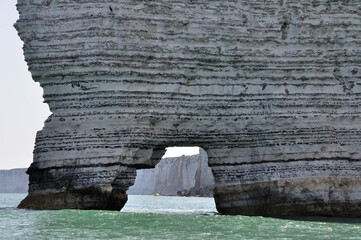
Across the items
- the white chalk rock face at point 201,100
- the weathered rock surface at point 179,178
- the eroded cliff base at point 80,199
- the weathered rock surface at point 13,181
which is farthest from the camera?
the weathered rock surface at point 13,181

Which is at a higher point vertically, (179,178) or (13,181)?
(13,181)

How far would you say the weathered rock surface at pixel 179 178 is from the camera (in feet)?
174

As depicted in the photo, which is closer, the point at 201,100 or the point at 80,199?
the point at 80,199

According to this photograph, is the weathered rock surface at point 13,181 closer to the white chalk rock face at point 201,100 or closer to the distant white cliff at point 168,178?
the distant white cliff at point 168,178

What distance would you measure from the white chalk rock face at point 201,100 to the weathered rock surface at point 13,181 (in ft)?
176

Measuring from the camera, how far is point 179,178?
61375 mm

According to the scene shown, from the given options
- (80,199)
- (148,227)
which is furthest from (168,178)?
(148,227)

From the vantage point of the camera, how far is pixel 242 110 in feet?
47.5

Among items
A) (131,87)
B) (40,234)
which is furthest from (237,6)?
(40,234)

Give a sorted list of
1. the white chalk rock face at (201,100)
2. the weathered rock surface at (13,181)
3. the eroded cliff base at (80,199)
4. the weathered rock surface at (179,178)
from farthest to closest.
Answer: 1. the weathered rock surface at (13,181)
2. the weathered rock surface at (179,178)
3. the white chalk rock face at (201,100)
4. the eroded cliff base at (80,199)

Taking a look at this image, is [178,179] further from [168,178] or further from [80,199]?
[80,199]

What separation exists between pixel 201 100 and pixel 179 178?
4738cm

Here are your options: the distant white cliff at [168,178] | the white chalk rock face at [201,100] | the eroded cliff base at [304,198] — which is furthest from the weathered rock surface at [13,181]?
the eroded cliff base at [304,198]

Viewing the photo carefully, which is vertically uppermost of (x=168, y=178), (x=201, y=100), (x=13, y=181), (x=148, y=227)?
(x=13, y=181)
